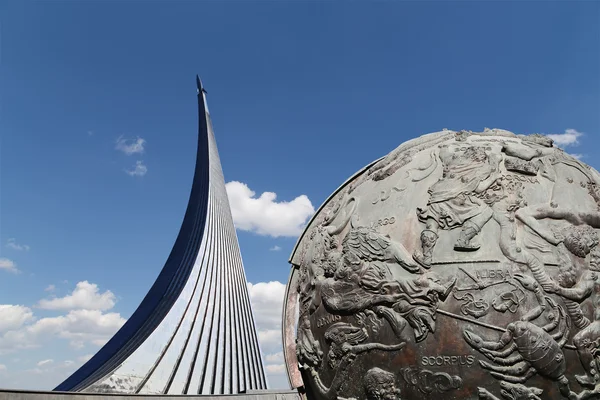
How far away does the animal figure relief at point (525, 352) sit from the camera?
2.88 metres

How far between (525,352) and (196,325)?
1888 centimetres

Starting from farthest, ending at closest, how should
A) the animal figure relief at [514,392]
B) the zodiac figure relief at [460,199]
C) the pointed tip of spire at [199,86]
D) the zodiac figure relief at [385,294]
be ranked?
the pointed tip of spire at [199,86] → the zodiac figure relief at [460,199] → the zodiac figure relief at [385,294] → the animal figure relief at [514,392]

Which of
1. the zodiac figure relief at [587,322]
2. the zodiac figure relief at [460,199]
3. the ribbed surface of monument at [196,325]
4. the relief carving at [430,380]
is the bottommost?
the relief carving at [430,380]

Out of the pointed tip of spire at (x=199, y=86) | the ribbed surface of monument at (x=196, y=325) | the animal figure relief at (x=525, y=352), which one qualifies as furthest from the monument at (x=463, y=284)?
the pointed tip of spire at (x=199, y=86)

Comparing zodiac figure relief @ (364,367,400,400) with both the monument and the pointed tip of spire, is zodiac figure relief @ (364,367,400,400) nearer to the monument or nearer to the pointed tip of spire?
the monument

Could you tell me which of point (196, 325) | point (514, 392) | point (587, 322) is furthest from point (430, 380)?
point (196, 325)

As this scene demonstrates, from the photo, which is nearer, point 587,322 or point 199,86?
point 587,322

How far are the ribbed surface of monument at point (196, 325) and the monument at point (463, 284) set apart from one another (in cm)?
1341

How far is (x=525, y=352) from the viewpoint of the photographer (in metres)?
2.88

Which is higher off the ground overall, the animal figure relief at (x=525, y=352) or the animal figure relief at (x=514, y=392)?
the animal figure relief at (x=525, y=352)

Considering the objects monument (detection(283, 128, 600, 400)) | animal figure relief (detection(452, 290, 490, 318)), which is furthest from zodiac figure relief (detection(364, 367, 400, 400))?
animal figure relief (detection(452, 290, 490, 318))

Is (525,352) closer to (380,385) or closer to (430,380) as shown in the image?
(430,380)

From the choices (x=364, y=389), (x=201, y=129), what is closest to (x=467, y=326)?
(x=364, y=389)

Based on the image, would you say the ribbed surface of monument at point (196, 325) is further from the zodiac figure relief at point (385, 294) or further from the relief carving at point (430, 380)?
the relief carving at point (430, 380)
